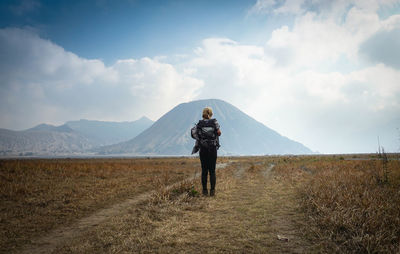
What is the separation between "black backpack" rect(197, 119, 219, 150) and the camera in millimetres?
7633

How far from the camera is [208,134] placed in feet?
25.2

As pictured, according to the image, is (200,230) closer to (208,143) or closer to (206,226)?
(206,226)

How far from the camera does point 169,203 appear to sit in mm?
6309

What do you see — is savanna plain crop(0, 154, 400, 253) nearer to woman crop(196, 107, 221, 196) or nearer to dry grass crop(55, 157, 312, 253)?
dry grass crop(55, 157, 312, 253)

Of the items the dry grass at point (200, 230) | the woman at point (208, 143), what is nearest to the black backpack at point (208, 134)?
the woman at point (208, 143)

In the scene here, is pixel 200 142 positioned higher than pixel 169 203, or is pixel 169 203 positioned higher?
pixel 200 142

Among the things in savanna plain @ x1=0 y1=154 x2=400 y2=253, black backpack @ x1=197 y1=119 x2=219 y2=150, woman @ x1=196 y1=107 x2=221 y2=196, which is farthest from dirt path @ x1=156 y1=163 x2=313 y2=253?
black backpack @ x1=197 y1=119 x2=219 y2=150

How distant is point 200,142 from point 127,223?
3722 mm

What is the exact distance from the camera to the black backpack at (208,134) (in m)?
7.63

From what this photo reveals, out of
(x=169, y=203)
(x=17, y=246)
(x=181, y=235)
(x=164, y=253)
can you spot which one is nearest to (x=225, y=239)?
(x=181, y=235)

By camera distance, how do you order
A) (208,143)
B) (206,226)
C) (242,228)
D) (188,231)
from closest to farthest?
(188,231), (242,228), (206,226), (208,143)

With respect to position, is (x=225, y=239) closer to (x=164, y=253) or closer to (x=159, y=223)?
(x=164, y=253)

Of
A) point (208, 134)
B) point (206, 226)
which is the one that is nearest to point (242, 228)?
point (206, 226)

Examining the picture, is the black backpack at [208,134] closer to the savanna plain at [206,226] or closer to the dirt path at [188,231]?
the savanna plain at [206,226]
